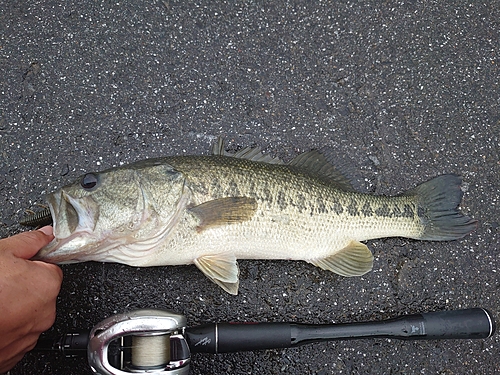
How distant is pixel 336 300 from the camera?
2312 mm

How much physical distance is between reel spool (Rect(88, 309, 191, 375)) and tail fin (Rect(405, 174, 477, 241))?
1.40 metres

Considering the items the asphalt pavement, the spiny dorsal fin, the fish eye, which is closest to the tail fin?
the asphalt pavement

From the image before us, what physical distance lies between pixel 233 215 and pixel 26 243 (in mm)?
905

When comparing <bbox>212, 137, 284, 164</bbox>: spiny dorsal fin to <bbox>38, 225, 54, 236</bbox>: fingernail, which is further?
<bbox>212, 137, 284, 164</bbox>: spiny dorsal fin

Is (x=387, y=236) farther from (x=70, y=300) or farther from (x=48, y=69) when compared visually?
(x=48, y=69)

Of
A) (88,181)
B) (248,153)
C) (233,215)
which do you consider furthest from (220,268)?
(88,181)

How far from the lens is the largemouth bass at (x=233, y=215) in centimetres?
188

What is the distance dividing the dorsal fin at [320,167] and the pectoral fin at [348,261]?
0.33 meters

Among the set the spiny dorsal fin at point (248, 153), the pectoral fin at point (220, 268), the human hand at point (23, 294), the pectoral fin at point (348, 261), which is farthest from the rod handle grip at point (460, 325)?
the human hand at point (23, 294)

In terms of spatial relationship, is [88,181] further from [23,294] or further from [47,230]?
[23,294]

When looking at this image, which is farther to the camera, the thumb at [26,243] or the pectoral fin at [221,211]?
the pectoral fin at [221,211]

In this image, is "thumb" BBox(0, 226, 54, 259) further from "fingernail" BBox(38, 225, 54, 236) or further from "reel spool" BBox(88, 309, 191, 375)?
"reel spool" BBox(88, 309, 191, 375)

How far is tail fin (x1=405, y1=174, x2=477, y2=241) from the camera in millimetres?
2248

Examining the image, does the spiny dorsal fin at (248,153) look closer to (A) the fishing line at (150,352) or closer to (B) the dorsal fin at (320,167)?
(B) the dorsal fin at (320,167)
